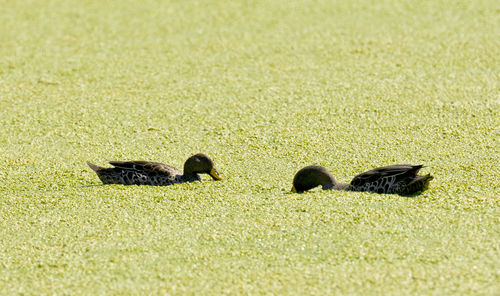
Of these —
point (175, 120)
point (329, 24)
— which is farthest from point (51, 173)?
point (329, 24)

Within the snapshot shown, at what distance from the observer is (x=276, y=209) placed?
11.6 feet

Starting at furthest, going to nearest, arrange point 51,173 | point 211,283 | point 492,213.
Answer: point 51,173 → point 492,213 → point 211,283

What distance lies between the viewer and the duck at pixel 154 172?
3928 millimetres

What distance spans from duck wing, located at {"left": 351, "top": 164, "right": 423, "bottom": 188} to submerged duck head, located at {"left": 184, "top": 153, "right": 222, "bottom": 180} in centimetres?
81

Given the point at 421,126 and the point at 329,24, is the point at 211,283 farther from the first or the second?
the point at 329,24

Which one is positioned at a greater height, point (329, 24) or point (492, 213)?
point (329, 24)

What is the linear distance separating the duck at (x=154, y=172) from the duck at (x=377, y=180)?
1.71 ft

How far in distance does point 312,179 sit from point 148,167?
2.98 feet

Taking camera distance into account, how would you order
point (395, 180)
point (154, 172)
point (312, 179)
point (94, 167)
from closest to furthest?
point (395, 180), point (312, 179), point (154, 172), point (94, 167)

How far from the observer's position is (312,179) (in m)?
3.76

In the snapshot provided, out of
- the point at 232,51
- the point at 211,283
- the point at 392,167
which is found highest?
the point at 232,51

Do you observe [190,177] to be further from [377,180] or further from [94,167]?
[377,180]

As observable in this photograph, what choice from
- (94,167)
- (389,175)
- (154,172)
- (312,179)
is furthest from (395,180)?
(94,167)

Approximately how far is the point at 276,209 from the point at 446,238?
0.84 metres
